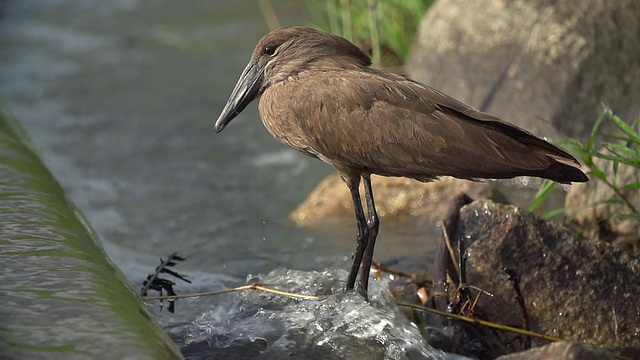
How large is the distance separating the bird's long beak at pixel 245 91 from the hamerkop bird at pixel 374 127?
10 cm

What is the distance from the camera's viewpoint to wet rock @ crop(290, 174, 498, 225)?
6.29m

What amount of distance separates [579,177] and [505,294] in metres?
0.70

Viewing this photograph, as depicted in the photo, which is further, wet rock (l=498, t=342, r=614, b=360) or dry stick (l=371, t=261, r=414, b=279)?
dry stick (l=371, t=261, r=414, b=279)

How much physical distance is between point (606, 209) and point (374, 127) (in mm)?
1830

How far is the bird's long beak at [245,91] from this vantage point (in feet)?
15.6

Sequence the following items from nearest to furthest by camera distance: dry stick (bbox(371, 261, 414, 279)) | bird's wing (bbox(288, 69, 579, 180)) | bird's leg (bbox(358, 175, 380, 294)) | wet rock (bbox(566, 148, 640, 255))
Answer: bird's wing (bbox(288, 69, 579, 180)) < bird's leg (bbox(358, 175, 380, 294)) < dry stick (bbox(371, 261, 414, 279)) < wet rock (bbox(566, 148, 640, 255))

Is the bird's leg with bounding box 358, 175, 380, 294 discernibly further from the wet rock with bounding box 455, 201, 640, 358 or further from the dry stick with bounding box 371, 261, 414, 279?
the wet rock with bounding box 455, 201, 640, 358

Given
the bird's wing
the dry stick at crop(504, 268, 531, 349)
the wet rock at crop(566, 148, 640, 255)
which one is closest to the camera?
the bird's wing

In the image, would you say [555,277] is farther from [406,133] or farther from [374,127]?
[374,127]

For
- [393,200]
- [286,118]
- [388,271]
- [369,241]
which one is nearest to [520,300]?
[369,241]

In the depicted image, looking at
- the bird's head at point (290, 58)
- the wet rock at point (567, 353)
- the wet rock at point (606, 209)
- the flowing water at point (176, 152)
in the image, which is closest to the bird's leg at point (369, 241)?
the flowing water at point (176, 152)

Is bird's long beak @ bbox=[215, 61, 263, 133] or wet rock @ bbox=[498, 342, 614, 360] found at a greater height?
bird's long beak @ bbox=[215, 61, 263, 133]

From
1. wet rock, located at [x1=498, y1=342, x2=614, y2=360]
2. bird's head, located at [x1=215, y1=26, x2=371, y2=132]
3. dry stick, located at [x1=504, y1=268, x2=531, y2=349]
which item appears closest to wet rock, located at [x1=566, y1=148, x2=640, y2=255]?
dry stick, located at [x1=504, y1=268, x2=531, y2=349]

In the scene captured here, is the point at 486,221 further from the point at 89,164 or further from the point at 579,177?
the point at 89,164
